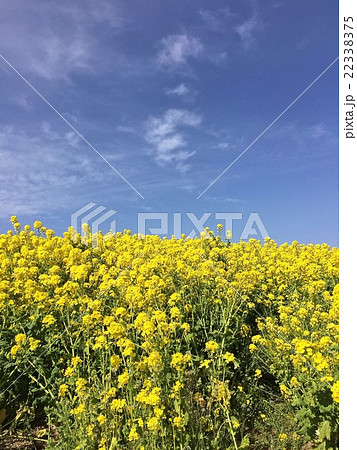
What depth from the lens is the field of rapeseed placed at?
3.50 m

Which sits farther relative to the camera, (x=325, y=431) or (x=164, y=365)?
(x=164, y=365)

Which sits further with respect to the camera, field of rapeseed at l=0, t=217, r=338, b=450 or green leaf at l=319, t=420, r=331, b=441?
field of rapeseed at l=0, t=217, r=338, b=450

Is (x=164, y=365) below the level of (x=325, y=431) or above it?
above

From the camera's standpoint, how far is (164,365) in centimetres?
373

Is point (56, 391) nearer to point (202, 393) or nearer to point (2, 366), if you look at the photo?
point (2, 366)

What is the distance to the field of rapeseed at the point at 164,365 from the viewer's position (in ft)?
11.5

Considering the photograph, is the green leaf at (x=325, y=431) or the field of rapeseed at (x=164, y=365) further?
the field of rapeseed at (x=164, y=365)

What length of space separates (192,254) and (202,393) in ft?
9.59

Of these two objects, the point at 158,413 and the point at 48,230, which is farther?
the point at 48,230

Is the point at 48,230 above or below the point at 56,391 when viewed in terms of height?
above
